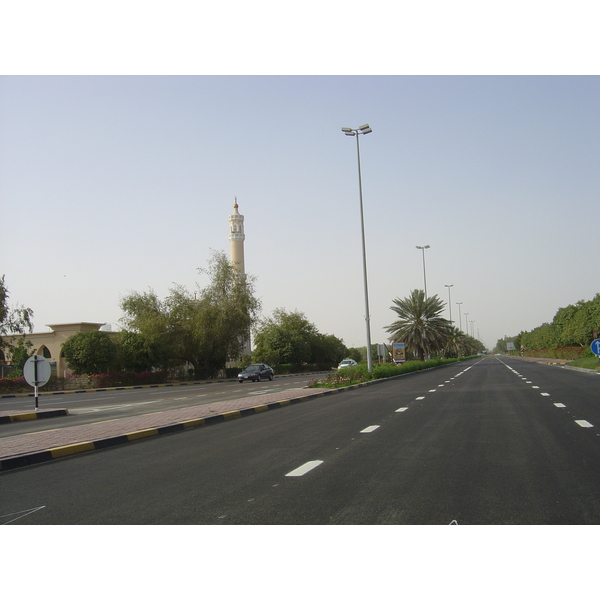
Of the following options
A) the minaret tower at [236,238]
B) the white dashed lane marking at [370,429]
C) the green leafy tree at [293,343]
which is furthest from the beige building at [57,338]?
the white dashed lane marking at [370,429]

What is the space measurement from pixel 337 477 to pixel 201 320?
45308 millimetres

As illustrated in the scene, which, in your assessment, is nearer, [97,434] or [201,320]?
[97,434]

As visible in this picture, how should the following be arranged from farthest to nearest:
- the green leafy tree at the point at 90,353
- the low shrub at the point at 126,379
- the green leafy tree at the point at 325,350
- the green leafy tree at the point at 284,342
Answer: the green leafy tree at the point at 325,350 → the green leafy tree at the point at 284,342 → the green leafy tree at the point at 90,353 → the low shrub at the point at 126,379

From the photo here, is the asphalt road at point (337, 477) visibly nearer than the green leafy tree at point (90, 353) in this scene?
Yes

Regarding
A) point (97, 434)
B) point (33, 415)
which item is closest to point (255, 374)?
point (33, 415)

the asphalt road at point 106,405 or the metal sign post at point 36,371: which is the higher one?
the metal sign post at point 36,371

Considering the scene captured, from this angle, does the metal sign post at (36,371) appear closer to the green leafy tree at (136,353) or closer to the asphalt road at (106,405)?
the asphalt road at (106,405)

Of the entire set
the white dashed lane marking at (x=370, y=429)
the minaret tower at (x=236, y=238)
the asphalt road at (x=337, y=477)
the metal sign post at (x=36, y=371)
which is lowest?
the white dashed lane marking at (x=370, y=429)

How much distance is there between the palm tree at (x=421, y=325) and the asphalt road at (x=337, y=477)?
43015mm

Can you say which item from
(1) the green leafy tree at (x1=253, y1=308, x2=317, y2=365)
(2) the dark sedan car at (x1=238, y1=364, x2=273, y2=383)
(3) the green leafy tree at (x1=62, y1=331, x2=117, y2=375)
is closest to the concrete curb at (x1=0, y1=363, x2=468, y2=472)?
(2) the dark sedan car at (x1=238, y1=364, x2=273, y2=383)

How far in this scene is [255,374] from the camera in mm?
46125

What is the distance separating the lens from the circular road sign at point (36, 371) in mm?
17125

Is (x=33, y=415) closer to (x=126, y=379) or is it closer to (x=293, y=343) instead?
(x=126, y=379)
